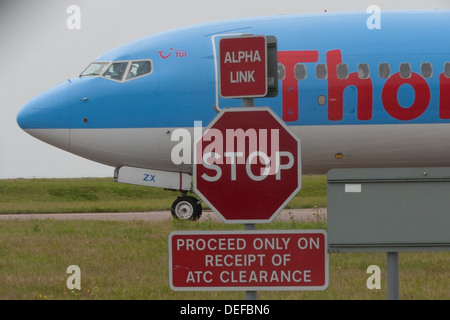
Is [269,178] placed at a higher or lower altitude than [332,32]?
lower

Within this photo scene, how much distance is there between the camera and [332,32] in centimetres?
2067

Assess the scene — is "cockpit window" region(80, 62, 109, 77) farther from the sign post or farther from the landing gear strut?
the sign post

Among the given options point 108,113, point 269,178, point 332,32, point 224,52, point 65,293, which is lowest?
point 65,293

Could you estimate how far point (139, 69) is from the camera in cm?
2055

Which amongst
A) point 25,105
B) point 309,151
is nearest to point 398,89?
point 309,151

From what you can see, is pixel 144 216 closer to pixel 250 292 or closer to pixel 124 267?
pixel 124 267

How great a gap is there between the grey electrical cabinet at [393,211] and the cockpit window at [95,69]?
49.4ft

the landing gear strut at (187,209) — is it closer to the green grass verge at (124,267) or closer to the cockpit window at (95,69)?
the green grass verge at (124,267)

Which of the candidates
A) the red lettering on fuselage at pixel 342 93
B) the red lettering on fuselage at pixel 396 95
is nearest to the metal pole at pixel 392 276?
the red lettering on fuselage at pixel 342 93

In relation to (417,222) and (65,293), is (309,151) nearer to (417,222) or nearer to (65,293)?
(65,293)

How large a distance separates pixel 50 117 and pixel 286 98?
5544mm

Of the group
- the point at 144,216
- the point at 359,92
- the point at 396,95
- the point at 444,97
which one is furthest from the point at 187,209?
the point at 444,97

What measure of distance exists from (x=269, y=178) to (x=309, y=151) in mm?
14703

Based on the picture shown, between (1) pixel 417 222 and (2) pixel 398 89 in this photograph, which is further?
(2) pixel 398 89
